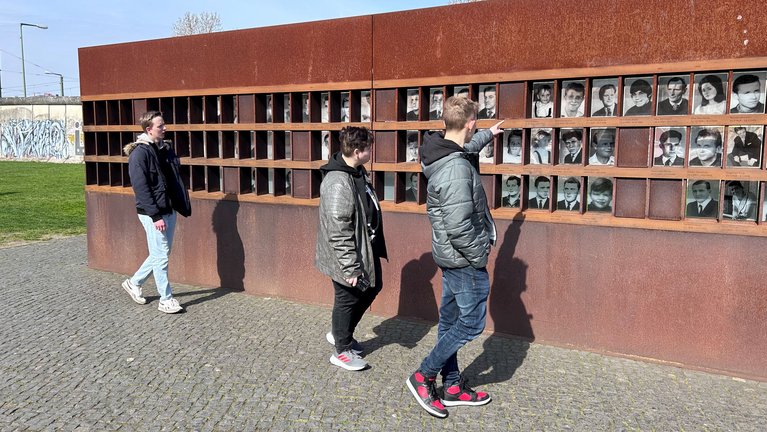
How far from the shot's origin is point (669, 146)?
466 centimetres

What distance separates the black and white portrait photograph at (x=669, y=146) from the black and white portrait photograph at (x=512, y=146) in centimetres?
102

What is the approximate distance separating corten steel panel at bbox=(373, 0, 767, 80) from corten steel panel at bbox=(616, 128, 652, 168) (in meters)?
0.50

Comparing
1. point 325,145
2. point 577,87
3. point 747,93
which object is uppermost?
point 577,87

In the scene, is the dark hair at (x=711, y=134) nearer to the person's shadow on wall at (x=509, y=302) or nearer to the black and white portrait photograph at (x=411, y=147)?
the person's shadow on wall at (x=509, y=302)

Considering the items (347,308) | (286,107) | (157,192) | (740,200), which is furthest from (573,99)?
(157,192)

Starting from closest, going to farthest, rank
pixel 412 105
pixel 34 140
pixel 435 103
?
pixel 435 103 → pixel 412 105 → pixel 34 140

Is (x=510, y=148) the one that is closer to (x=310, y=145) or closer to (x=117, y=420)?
(x=310, y=145)

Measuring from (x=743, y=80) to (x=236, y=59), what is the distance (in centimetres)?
454

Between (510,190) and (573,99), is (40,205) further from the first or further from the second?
(573,99)

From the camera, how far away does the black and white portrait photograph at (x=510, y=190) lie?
17.4 ft

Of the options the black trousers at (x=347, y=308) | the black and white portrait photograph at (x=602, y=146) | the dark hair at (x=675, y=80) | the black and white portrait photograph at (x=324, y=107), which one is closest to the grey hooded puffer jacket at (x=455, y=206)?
the black trousers at (x=347, y=308)

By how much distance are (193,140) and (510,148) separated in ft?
11.7

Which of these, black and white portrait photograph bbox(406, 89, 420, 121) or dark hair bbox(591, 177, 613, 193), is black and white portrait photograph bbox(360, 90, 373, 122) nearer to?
black and white portrait photograph bbox(406, 89, 420, 121)

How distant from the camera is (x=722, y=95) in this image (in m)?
4.43
